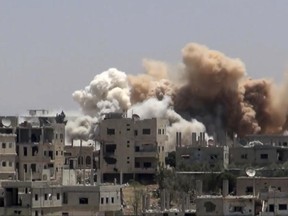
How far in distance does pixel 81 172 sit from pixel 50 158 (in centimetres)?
612

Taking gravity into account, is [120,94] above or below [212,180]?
above

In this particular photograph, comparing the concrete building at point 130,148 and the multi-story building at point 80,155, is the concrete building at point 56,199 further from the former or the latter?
the concrete building at point 130,148

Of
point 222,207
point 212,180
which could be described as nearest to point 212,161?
point 212,180

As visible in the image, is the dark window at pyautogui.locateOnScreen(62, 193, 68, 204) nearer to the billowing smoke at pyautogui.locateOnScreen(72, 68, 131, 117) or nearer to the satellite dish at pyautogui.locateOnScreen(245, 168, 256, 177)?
the satellite dish at pyautogui.locateOnScreen(245, 168, 256, 177)

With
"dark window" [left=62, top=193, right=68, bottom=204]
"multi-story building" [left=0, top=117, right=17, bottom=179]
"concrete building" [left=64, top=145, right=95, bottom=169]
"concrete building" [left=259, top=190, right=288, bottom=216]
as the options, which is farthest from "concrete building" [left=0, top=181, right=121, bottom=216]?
"concrete building" [left=64, top=145, right=95, bottom=169]

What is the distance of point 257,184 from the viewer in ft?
266

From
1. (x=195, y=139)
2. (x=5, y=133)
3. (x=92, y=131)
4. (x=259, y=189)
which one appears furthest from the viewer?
(x=92, y=131)

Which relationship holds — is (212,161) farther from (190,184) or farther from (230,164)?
(190,184)

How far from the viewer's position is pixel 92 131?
112 meters

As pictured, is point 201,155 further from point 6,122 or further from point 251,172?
point 251,172

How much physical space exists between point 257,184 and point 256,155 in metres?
15.9

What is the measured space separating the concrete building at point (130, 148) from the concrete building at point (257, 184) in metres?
16.7

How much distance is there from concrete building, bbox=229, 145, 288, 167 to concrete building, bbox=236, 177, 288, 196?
1451 centimetres

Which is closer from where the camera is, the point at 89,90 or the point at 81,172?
the point at 81,172
